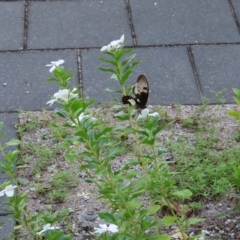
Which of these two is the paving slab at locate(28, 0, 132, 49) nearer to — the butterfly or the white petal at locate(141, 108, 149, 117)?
the butterfly

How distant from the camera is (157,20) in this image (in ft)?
14.3

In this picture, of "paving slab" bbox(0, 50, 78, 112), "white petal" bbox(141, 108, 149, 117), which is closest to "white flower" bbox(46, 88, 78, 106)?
"white petal" bbox(141, 108, 149, 117)

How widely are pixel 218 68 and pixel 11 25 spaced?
4.53 ft

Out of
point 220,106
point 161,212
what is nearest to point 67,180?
point 161,212

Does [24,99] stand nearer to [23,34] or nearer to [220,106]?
[23,34]

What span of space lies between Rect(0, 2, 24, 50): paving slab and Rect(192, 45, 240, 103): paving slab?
3.67 feet

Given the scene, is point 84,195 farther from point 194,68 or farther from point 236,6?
point 236,6

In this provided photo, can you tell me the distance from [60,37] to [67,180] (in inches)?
52.6

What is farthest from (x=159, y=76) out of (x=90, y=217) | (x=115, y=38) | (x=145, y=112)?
(x=145, y=112)

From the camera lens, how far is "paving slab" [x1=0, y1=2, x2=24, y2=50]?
4.11m

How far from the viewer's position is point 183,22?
4355mm

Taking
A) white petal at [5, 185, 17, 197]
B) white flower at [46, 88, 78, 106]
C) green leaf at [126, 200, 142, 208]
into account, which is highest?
white flower at [46, 88, 78, 106]

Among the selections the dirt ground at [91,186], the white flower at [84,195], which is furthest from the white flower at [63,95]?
the white flower at [84,195]

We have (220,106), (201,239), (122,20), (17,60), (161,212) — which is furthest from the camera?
(122,20)
